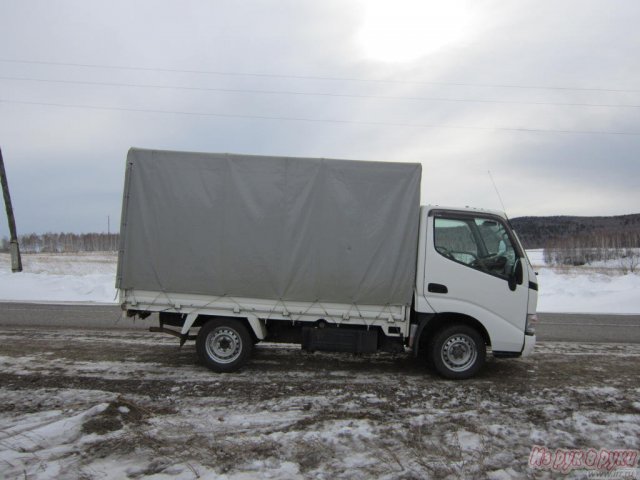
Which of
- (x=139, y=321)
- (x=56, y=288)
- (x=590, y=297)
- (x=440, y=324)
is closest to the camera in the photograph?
(x=440, y=324)

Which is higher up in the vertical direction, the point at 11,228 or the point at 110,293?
the point at 11,228

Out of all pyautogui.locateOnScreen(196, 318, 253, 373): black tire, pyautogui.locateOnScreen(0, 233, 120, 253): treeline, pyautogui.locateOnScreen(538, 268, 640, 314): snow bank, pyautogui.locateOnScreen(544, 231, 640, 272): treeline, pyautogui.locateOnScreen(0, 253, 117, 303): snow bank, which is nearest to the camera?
→ pyautogui.locateOnScreen(196, 318, 253, 373): black tire

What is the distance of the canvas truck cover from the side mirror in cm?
136

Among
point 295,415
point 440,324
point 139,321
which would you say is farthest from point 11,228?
point 440,324

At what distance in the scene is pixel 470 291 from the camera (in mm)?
5863

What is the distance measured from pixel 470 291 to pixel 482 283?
201mm

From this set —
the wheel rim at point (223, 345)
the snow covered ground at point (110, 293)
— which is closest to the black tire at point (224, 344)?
the wheel rim at point (223, 345)

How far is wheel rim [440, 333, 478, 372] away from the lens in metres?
5.95

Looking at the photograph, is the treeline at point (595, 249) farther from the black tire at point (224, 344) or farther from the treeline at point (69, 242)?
the treeline at point (69, 242)

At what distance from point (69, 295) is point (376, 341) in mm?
13323

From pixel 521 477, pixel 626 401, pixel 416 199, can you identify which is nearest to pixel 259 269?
pixel 416 199

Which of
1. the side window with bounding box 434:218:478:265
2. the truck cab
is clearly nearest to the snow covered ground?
the truck cab

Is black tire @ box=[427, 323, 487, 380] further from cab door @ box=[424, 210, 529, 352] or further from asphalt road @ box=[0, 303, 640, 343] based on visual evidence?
asphalt road @ box=[0, 303, 640, 343]

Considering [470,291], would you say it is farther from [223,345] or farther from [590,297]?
[590,297]
